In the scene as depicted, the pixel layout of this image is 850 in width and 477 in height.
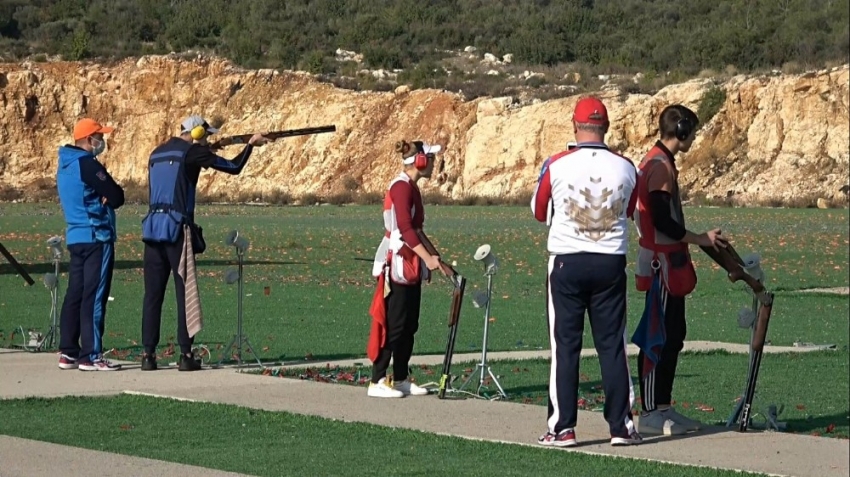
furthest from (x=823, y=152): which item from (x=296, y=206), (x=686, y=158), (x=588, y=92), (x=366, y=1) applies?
(x=366, y=1)

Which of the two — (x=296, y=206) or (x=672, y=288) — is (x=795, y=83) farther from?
(x=672, y=288)

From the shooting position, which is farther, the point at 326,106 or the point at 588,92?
the point at 326,106

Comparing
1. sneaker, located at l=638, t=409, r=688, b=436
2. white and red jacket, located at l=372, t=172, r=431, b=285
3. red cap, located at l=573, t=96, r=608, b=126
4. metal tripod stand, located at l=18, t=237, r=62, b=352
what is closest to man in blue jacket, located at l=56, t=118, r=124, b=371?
metal tripod stand, located at l=18, t=237, r=62, b=352

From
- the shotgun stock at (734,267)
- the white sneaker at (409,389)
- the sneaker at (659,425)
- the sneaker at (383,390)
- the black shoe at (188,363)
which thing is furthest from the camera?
the black shoe at (188,363)

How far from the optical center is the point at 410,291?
11250mm

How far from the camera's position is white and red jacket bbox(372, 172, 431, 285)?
36.2ft

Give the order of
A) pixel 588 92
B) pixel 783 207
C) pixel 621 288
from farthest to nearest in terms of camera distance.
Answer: pixel 588 92, pixel 783 207, pixel 621 288

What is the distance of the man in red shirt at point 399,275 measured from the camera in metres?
11.1

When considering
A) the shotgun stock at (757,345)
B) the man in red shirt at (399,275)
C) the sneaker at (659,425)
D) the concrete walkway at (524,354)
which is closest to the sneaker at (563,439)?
the sneaker at (659,425)

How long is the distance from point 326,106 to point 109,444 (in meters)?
70.0

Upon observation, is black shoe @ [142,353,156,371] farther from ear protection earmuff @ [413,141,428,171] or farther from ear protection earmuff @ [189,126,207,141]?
ear protection earmuff @ [413,141,428,171]

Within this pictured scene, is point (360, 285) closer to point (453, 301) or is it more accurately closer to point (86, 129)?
point (86, 129)

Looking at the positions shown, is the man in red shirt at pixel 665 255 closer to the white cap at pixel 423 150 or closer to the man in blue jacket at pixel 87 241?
the white cap at pixel 423 150

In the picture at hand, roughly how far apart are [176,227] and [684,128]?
16.2ft
